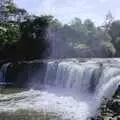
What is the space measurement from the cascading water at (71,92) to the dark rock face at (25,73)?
25.8 inches

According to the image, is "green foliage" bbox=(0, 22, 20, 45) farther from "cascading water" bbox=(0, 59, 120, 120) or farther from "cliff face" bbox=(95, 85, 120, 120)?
"cliff face" bbox=(95, 85, 120, 120)

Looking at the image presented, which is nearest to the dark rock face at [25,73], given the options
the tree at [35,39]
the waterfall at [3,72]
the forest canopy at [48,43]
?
the waterfall at [3,72]

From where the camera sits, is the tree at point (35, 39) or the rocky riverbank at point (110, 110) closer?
the rocky riverbank at point (110, 110)

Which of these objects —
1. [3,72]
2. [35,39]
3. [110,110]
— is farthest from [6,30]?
[35,39]

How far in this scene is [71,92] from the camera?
1939 cm

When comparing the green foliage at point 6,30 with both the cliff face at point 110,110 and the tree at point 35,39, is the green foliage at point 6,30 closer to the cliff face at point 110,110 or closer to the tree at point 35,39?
the cliff face at point 110,110

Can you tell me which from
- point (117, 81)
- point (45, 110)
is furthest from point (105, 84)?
point (45, 110)

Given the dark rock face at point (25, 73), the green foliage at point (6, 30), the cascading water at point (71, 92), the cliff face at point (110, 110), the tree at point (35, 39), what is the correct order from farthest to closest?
the tree at point (35, 39), the dark rock face at point (25, 73), the cascading water at point (71, 92), the cliff face at point (110, 110), the green foliage at point (6, 30)

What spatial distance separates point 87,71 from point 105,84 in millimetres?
2454

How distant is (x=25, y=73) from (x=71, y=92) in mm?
6990

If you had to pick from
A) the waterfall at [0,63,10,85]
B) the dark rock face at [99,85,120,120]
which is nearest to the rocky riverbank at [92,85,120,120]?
the dark rock face at [99,85,120,120]

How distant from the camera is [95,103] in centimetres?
1559

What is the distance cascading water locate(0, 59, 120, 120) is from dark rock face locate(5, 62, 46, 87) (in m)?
0.66

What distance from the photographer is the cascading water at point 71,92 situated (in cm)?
1442
